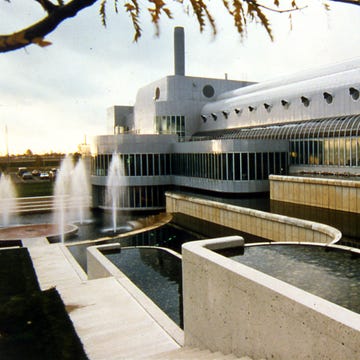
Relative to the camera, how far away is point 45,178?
76.0 meters

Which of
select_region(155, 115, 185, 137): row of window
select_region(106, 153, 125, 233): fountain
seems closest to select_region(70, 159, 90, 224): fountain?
select_region(106, 153, 125, 233): fountain

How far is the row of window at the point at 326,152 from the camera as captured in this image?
27.2m

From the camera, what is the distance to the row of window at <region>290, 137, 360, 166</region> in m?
27.2

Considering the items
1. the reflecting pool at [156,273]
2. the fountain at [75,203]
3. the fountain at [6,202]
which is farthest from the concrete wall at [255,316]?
the fountain at [6,202]

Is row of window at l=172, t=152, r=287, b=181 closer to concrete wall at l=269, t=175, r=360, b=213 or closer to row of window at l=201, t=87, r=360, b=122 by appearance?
concrete wall at l=269, t=175, r=360, b=213

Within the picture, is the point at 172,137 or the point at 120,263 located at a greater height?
the point at 172,137

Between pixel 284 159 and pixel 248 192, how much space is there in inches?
163

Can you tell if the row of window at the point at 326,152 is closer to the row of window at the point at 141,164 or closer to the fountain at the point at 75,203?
the row of window at the point at 141,164

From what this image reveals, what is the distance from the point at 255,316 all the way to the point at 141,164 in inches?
1342

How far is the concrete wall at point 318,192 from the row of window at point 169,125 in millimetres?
24636

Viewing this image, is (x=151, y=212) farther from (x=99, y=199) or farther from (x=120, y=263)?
(x=120, y=263)

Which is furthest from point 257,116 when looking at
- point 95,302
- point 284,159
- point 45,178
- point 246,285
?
point 45,178

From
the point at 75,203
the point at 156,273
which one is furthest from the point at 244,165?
the point at 75,203

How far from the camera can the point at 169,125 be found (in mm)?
50625
